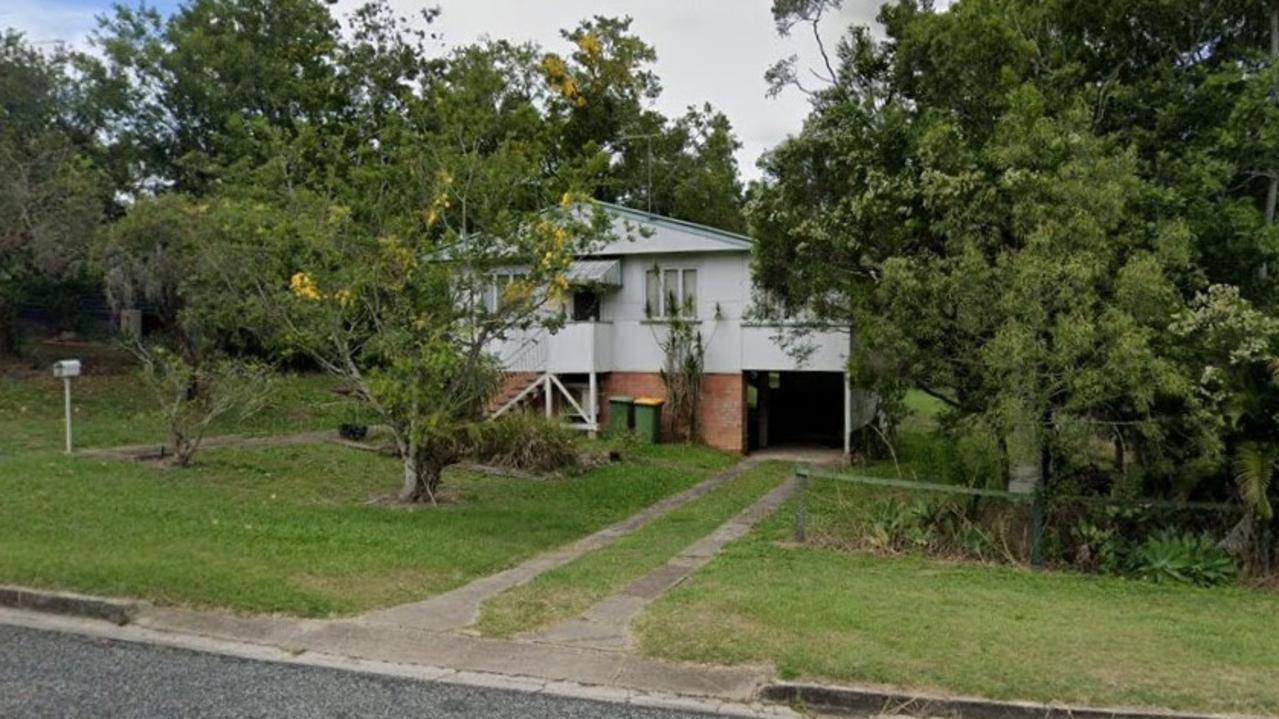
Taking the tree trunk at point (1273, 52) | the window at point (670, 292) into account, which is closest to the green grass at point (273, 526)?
the window at point (670, 292)

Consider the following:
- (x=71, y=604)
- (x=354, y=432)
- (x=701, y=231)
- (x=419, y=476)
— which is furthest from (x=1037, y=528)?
(x=354, y=432)

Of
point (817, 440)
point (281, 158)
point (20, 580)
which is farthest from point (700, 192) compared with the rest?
point (20, 580)

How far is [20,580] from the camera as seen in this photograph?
22.2 ft

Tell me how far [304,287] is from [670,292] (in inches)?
420

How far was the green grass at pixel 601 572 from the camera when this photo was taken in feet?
21.5

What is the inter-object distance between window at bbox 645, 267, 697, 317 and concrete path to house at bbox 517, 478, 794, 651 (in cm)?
947

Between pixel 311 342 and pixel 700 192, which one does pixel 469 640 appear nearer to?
pixel 311 342

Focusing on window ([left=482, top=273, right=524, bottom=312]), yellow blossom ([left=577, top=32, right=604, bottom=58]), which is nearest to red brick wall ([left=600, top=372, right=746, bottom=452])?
window ([left=482, top=273, right=524, bottom=312])

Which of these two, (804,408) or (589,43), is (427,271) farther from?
(589,43)

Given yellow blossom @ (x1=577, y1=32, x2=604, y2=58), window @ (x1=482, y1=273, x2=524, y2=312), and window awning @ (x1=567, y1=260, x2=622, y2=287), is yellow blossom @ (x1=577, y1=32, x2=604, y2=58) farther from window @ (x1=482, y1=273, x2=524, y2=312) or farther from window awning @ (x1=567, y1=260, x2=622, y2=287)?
window @ (x1=482, y1=273, x2=524, y2=312)

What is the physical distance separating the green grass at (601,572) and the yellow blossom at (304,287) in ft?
14.8

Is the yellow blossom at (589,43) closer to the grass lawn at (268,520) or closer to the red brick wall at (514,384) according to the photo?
the red brick wall at (514,384)

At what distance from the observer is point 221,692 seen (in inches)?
195

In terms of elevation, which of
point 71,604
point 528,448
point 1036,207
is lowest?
point 71,604
